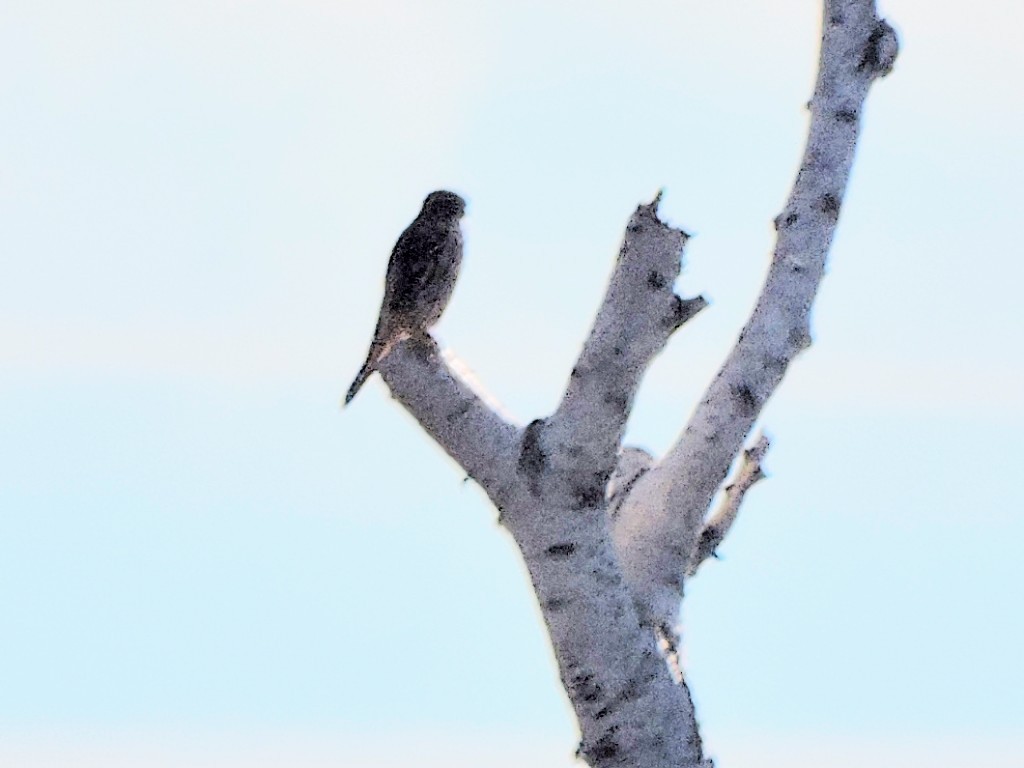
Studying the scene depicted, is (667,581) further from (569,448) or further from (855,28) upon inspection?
(855,28)

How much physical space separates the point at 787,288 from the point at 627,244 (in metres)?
1.18

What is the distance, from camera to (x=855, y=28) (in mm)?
7387

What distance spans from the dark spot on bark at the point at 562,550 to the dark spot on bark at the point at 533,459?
0.28 meters

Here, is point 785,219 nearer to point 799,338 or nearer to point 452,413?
point 799,338

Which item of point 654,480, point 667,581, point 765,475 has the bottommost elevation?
point 667,581

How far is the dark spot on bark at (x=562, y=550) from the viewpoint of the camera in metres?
6.24

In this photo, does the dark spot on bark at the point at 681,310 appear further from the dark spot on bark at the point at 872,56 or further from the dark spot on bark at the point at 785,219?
the dark spot on bark at the point at 872,56

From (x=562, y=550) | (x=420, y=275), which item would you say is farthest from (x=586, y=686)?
(x=420, y=275)

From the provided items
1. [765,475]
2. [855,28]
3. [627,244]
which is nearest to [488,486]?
[627,244]

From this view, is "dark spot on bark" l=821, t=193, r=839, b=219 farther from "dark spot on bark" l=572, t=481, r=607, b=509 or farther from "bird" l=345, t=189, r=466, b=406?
"bird" l=345, t=189, r=466, b=406

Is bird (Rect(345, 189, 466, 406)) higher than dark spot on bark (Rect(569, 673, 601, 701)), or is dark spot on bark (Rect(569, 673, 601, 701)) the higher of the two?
bird (Rect(345, 189, 466, 406))

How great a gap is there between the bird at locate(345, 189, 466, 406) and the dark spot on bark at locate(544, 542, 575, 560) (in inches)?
58.7

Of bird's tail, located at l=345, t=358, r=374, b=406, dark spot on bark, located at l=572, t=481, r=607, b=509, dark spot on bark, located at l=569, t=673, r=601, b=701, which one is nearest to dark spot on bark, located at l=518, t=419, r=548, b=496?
dark spot on bark, located at l=572, t=481, r=607, b=509

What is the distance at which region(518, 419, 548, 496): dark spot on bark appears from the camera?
6.27 m
